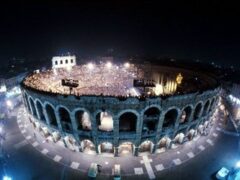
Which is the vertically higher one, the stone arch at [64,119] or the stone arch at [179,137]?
the stone arch at [64,119]

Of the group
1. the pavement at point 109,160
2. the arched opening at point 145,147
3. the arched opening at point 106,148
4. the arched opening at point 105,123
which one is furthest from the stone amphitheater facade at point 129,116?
the arched opening at point 105,123

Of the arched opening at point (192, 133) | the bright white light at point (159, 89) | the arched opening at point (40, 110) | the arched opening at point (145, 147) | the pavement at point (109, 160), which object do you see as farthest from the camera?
the bright white light at point (159, 89)

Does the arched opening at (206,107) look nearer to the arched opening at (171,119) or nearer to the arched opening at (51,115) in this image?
the arched opening at (171,119)

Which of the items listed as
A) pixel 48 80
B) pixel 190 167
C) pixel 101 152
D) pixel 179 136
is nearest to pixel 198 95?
pixel 179 136

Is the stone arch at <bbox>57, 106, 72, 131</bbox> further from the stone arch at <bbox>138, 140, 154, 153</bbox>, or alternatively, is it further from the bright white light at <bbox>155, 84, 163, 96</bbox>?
A: the bright white light at <bbox>155, 84, 163, 96</bbox>

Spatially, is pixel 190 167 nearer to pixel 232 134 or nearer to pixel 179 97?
pixel 179 97

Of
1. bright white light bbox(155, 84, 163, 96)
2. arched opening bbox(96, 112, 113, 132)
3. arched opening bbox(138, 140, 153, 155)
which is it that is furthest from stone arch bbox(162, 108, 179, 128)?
bright white light bbox(155, 84, 163, 96)

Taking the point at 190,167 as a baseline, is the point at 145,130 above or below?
above
